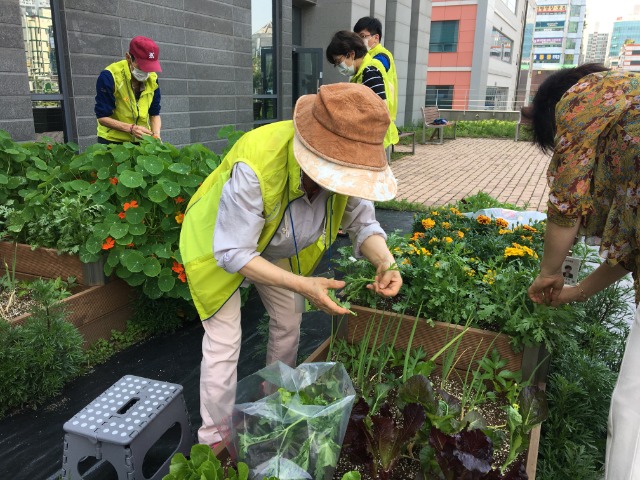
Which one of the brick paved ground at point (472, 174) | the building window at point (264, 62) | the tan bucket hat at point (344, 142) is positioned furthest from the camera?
the building window at point (264, 62)

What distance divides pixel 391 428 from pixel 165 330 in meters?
1.98

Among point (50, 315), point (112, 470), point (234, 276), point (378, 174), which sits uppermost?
point (378, 174)

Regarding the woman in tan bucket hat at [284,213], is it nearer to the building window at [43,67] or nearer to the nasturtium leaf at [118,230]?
the nasturtium leaf at [118,230]

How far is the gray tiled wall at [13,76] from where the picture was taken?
4.12m

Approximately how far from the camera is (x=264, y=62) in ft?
28.2

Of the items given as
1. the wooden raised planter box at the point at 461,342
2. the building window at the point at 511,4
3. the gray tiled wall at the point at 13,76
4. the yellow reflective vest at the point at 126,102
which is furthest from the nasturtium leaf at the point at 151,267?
the building window at the point at 511,4

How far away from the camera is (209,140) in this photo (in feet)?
23.7

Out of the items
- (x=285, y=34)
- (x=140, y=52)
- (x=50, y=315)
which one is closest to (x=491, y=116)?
(x=285, y=34)

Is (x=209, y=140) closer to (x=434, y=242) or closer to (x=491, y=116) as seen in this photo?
(x=434, y=242)

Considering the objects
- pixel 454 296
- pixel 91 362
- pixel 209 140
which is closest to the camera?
pixel 454 296

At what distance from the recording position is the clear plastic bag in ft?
4.64

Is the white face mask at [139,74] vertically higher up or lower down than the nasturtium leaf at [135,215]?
higher up

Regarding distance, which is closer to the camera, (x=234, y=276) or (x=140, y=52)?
(x=234, y=276)

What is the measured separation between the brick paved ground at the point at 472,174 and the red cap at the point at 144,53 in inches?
155
